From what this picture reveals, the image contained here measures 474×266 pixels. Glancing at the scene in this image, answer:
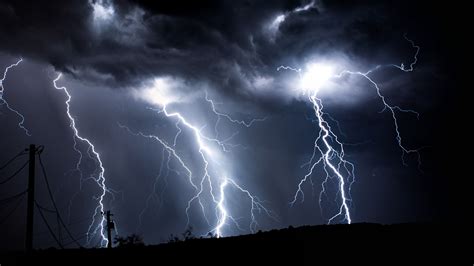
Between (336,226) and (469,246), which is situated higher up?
(336,226)

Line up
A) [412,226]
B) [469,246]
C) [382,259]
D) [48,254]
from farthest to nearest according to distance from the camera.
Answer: [412,226]
[48,254]
[469,246]
[382,259]

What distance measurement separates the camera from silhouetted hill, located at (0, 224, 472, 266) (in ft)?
44.1

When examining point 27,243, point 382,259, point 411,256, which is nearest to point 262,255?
point 382,259

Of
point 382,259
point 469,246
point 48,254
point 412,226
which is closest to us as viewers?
point 382,259

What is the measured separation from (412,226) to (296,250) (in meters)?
6.11

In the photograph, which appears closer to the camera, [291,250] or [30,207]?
[291,250]

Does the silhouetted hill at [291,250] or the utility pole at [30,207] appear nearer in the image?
the silhouetted hill at [291,250]

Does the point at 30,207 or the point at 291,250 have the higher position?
the point at 30,207

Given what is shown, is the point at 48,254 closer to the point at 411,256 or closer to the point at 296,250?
A: the point at 296,250

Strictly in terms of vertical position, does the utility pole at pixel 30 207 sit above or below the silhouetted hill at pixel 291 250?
above

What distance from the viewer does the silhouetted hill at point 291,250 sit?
13430 mm

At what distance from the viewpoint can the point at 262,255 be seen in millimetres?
13578

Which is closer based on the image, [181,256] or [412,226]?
[181,256]

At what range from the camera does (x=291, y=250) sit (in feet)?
45.8
